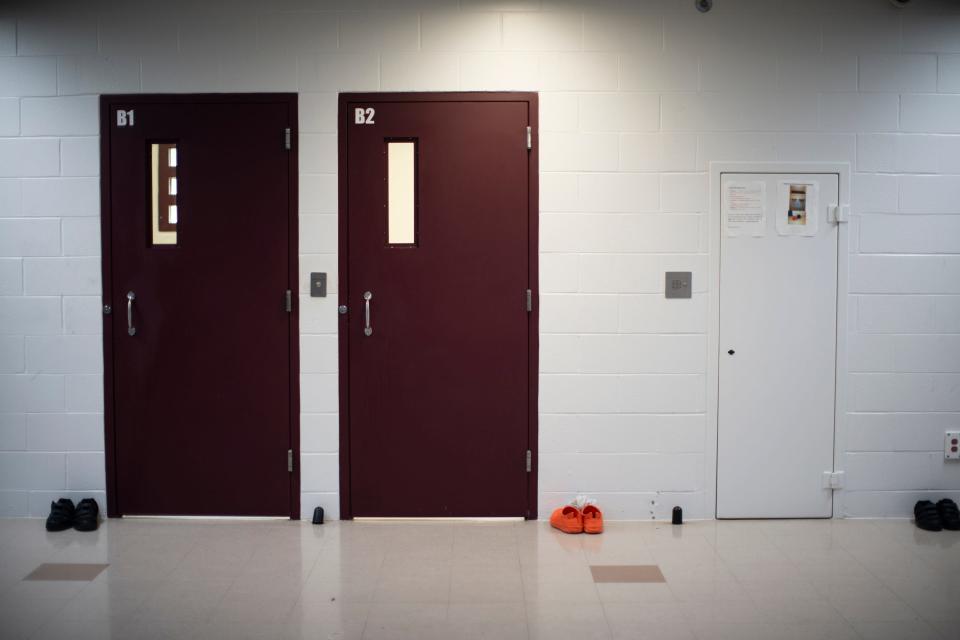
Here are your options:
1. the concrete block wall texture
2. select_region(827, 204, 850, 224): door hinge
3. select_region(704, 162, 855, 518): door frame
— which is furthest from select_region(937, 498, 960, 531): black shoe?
select_region(827, 204, 850, 224): door hinge

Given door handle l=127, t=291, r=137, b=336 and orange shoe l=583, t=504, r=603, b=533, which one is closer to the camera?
orange shoe l=583, t=504, r=603, b=533

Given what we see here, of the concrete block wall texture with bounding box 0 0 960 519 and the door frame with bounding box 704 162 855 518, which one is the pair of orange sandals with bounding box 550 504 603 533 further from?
the door frame with bounding box 704 162 855 518

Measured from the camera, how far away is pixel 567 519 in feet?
13.2

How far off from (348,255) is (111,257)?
3.95ft

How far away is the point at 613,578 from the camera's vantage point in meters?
3.45

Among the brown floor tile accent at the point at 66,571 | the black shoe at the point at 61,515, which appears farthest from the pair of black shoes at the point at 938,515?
the black shoe at the point at 61,515

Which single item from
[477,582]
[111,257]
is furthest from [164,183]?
[477,582]

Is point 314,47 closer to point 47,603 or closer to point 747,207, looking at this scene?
point 747,207

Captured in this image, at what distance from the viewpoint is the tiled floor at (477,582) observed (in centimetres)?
297

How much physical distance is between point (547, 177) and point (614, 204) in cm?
37

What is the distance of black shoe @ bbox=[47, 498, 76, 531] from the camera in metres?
4.01

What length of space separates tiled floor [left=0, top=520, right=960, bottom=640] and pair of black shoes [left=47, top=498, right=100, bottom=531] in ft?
0.27

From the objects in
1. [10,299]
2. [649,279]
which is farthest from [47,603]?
[649,279]

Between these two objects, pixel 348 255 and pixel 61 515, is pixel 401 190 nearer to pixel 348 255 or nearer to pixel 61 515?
pixel 348 255
